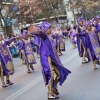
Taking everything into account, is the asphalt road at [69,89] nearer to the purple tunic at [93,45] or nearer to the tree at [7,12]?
the purple tunic at [93,45]

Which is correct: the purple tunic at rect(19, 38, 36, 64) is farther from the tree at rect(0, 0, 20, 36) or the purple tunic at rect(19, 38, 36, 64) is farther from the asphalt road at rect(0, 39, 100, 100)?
the tree at rect(0, 0, 20, 36)

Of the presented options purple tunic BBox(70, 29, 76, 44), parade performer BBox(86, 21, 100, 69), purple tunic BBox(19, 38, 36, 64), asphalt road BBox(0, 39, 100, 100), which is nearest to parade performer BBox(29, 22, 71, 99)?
asphalt road BBox(0, 39, 100, 100)

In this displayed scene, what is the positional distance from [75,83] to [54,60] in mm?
1661

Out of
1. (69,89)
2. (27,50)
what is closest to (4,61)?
(69,89)

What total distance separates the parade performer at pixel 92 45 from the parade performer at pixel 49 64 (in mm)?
3675

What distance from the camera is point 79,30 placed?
11391 millimetres

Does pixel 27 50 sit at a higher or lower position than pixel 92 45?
lower

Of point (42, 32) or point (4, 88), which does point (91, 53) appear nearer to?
point (4, 88)

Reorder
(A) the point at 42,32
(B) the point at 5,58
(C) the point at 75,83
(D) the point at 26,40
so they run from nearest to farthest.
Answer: (A) the point at 42,32, (C) the point at 75,83, (B) the point at 5,58, (D) the point at 26,40

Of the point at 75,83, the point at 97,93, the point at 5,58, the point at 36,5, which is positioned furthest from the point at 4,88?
the point at 36,5

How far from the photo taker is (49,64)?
271 inches

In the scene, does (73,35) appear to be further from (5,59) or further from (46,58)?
(46,58)

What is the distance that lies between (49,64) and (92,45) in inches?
160

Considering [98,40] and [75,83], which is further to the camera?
[98,40]
